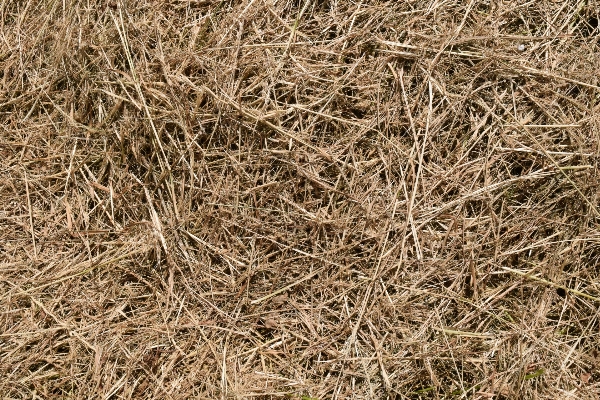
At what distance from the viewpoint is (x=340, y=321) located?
8.34ft

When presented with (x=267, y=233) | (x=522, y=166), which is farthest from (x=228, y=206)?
(x=522, y=166)

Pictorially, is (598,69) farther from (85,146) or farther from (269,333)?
(85,146)

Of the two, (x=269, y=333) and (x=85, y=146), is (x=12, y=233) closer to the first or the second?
(x=85, y=146)

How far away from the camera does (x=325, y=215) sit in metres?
2.61

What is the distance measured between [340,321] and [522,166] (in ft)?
3.19

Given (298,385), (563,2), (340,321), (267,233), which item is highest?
(563,2)

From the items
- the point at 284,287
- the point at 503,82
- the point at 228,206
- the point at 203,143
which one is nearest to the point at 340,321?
the point at 284,287

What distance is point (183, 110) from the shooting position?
8.68ft

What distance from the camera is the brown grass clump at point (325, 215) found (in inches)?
99.1

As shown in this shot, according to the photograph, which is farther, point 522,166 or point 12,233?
point 12,233

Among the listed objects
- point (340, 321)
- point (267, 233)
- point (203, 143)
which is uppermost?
point (203, 143)

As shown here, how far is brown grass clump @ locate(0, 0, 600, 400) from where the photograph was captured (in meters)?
2.52

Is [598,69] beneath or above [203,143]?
above

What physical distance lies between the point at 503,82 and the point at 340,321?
1.19m
